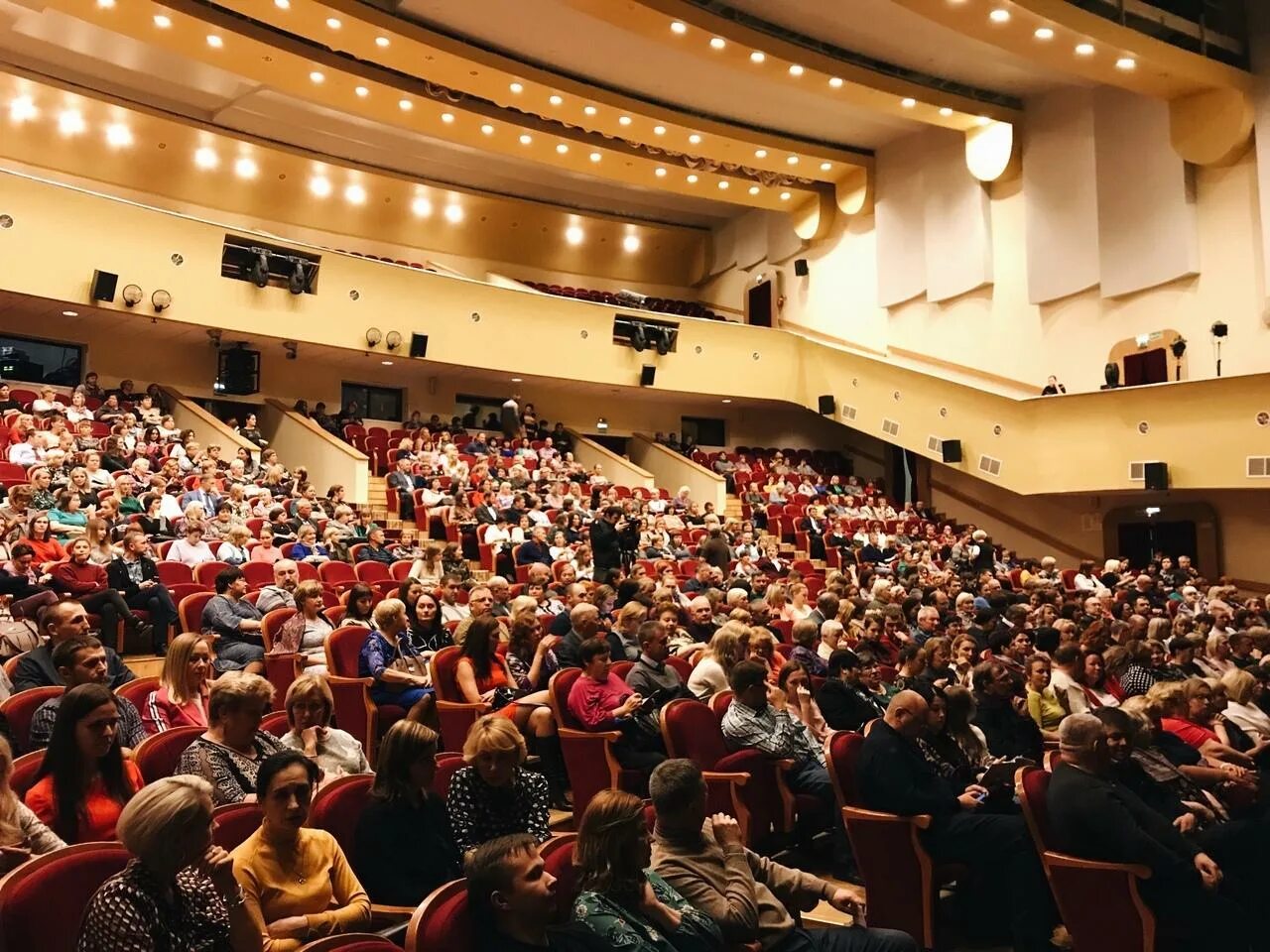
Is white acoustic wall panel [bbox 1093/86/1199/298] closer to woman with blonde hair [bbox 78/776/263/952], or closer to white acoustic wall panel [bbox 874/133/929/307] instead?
white acoustic wall panel [bbox 874/133/929/307]

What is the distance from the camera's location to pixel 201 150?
12227 millimetres

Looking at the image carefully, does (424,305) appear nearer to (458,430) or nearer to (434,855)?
(458,430)

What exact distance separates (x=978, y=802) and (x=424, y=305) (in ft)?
33.9

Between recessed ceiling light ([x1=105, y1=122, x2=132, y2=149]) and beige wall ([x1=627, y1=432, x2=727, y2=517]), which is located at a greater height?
recessed ceiling light ([x1=105, y1=122, x2=132, y2=149])

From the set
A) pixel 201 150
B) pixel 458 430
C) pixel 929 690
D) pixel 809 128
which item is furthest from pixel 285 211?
pixel 929 690

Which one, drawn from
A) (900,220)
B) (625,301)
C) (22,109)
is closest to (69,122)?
(22,109)

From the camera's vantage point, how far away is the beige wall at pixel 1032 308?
32.9 feet

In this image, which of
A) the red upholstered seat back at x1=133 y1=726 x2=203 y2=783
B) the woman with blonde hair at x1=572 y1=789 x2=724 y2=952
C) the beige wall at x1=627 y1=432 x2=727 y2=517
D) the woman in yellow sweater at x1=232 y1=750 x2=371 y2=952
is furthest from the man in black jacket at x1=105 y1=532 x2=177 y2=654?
the beige wall at x1=627 y1=432 x2=727 y2=517

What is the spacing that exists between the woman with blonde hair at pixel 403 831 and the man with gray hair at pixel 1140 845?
1.54m

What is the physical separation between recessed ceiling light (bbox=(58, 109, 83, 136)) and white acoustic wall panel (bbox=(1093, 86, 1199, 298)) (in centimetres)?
1110

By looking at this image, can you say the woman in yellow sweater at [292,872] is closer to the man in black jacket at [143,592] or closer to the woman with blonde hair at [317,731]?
the woman with blonde hair at [317,731]

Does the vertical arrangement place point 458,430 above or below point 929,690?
above

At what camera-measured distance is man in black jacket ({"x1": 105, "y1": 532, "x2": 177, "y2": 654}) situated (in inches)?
209

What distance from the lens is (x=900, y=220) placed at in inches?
520
